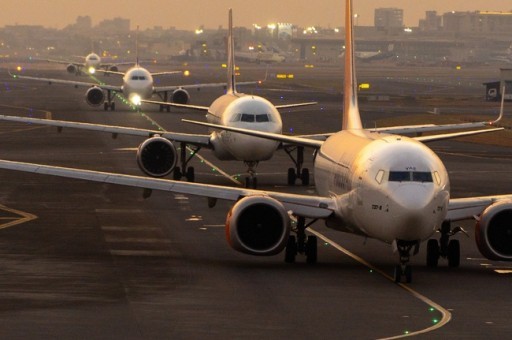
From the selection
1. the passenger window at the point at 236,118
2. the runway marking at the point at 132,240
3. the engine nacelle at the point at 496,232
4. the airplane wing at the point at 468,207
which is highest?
the passenger window at the point at 236,118

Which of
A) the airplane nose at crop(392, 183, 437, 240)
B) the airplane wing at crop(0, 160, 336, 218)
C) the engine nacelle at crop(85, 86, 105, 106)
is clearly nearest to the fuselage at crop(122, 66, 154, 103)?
the engine nacelle at crop(85, 86, 105, 106)

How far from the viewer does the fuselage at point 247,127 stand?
56469 mm

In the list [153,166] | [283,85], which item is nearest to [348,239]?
[153,166]

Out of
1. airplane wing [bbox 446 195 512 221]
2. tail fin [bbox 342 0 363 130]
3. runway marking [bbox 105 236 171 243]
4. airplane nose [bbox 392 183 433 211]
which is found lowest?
runway marking [bbox 105 236 171 243]

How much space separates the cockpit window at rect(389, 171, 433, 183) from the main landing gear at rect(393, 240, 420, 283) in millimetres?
1554

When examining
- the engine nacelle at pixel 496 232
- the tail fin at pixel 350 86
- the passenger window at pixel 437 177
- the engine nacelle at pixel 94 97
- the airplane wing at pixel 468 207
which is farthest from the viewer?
the engine nacelle at pixel 94 97

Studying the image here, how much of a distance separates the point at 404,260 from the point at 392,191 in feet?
6.16

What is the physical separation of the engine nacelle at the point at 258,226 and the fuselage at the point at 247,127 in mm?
20080

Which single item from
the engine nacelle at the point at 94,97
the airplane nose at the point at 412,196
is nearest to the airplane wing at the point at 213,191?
the airplane nose at the point at 412,196

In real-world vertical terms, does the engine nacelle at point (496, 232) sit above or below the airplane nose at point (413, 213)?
below

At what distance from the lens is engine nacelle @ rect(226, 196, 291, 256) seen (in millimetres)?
35562

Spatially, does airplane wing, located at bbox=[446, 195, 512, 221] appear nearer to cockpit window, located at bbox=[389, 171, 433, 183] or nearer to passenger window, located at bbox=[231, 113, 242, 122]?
cockpit window, located at bbox=[389, 171, 433, 183]

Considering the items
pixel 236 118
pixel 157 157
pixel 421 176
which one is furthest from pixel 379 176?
pixel 157 157

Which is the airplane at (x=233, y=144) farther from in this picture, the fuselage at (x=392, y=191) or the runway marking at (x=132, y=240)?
the fuselage at (x=392, y=191)
